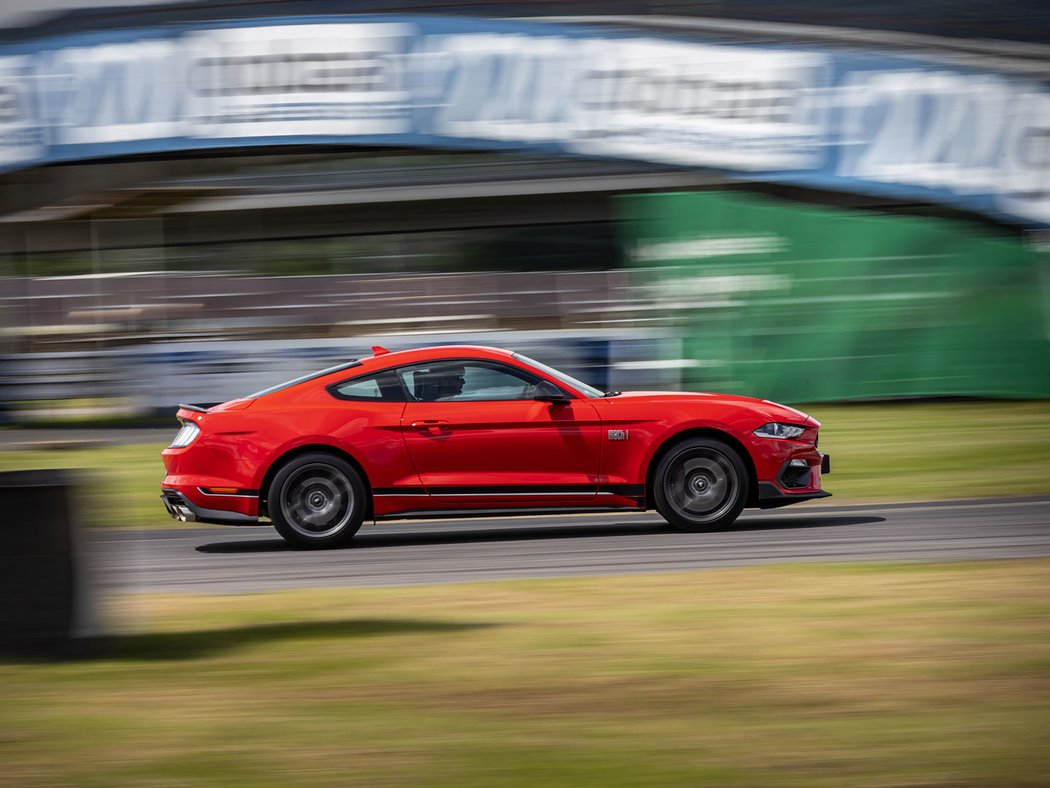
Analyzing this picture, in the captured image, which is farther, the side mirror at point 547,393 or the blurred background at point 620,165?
the blurred background at point 620,165

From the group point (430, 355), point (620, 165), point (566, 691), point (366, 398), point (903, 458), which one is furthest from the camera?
point (620, 165)

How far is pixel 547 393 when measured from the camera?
9742 mm

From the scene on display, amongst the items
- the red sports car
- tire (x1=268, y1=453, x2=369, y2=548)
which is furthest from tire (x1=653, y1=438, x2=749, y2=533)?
tire (x1=268, y1=453, x2=369, y2=548)

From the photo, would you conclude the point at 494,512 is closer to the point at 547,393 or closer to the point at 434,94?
the point at 547,393

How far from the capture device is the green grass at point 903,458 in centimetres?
1220

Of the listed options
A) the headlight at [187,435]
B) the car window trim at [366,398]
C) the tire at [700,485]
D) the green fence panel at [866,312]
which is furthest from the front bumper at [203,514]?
the green fence panel at [866,312]

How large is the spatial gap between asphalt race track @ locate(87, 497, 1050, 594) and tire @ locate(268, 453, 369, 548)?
14 cm

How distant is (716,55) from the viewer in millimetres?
22688

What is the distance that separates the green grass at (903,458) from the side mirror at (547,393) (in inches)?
119

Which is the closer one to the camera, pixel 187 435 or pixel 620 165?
pixel 187 435

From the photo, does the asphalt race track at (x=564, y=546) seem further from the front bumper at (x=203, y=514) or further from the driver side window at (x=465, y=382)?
the driver side window at (x=465, y=382)

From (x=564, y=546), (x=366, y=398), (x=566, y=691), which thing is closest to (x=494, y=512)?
(x=564, y=546)

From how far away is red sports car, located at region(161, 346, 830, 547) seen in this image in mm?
9539

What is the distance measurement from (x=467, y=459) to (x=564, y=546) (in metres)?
0.86
